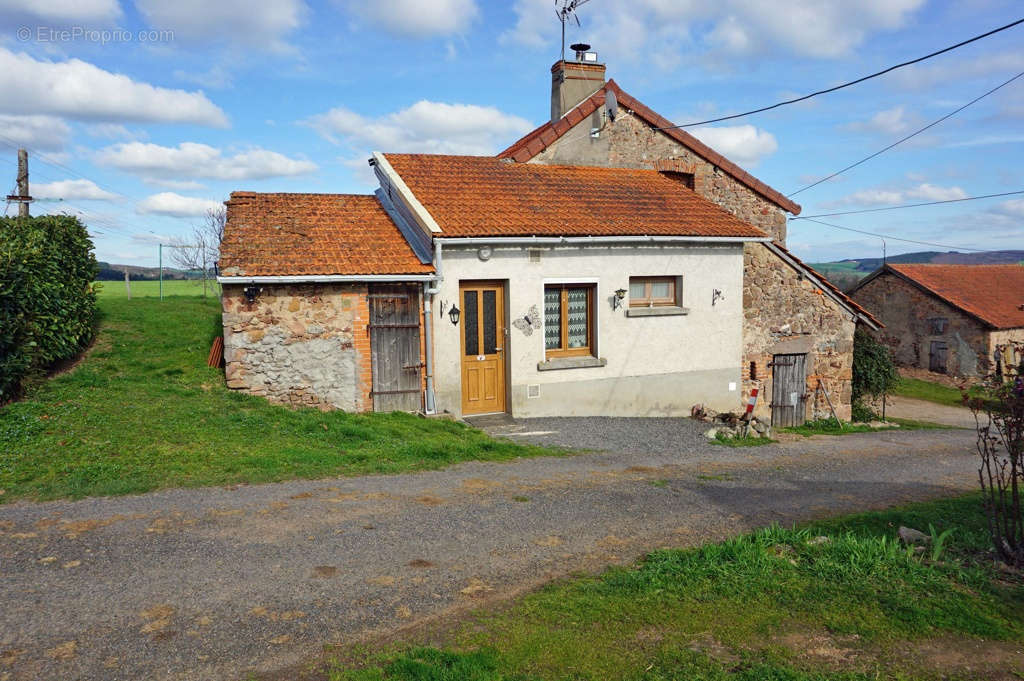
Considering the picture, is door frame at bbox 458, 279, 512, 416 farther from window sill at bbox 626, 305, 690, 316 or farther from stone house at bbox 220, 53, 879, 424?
window sill at bbox 626, 305, 690, 316

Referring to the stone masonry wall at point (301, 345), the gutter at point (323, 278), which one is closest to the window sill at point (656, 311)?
the gutter at point (323, 278)

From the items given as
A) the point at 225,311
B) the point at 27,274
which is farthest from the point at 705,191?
the point at 27,274

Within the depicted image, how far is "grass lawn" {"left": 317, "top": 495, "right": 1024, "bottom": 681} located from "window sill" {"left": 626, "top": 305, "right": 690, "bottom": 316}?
8.65m

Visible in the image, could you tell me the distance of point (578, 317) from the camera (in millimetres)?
14250

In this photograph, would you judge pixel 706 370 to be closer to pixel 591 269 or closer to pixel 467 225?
pixel 591 269

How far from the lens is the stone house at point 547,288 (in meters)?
12.1

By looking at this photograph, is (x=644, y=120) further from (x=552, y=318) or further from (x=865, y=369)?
(x=865, y=369)

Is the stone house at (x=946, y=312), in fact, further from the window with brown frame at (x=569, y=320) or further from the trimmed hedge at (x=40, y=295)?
the trimmed hedge at (x=40, y=295)

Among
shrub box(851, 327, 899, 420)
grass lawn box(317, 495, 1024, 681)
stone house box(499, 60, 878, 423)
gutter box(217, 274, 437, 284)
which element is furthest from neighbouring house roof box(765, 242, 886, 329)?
grass lawn box(317, 495, 1024, 681)

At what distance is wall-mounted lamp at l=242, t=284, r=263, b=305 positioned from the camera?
37.9ft

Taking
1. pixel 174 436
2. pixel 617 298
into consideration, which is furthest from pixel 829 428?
pixel 174 436

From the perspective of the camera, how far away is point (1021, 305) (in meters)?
30.5

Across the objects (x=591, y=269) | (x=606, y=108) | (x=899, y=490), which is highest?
(x=606, y=108)

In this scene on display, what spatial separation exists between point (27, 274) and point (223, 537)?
6.44 meters
